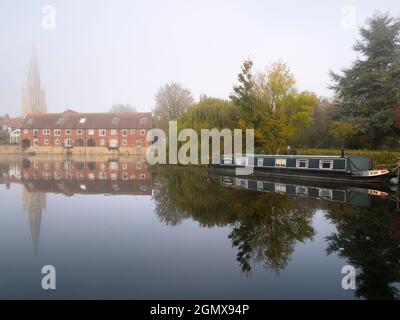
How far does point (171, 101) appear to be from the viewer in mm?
52500

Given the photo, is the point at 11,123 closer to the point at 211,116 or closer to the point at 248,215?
the point at 211,116

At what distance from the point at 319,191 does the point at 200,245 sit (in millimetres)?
10778

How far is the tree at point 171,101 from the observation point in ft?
172

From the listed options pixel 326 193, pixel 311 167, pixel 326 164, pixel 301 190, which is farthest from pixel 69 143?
pixel 326 193

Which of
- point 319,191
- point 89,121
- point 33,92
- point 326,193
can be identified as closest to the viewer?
point 326,193

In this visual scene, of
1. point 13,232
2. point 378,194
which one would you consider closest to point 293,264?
point 13,232

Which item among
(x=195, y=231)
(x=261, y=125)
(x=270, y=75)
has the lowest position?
(x=195, y=231)

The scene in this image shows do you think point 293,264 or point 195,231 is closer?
point 293,264

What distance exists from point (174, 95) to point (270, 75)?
73.9 feet

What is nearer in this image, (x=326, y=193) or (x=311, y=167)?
(x=326, y=193)

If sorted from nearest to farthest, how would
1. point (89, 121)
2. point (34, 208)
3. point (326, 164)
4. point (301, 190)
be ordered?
point (34, 208)
point (301, 190)
point (326, 164)
point (89, 121)

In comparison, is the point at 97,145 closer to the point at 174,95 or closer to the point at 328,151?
the point at 174,95

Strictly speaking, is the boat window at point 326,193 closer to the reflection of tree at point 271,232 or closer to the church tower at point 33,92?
the reflection of tree at point 271,232
